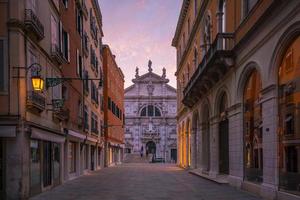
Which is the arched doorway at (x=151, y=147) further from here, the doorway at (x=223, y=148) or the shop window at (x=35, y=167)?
the shop window at (x=35, y=167)

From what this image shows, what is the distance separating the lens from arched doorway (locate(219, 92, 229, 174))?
24.2 metres

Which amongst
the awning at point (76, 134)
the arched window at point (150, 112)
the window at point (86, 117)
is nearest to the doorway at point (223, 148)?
the awning at point (76, 134)

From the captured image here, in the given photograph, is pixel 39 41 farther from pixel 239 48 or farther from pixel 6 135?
pixel 239 48

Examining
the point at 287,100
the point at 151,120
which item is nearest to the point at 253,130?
the point at 287,100

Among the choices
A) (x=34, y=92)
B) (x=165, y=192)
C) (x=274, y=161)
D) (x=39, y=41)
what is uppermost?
(x=39, y=41)

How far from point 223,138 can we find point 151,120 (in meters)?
66.1

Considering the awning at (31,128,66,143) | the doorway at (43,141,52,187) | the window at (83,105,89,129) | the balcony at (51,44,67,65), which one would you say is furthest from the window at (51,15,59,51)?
the window at (83,105,89,129)

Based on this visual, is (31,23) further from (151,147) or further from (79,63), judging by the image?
(151,147)

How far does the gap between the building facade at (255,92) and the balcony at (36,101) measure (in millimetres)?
7393

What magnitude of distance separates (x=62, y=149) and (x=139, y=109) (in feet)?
221

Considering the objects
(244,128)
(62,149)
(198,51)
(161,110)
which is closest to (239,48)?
(244,128)

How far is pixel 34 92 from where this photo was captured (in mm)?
16688

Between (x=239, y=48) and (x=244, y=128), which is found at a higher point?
(x=239, y=48)

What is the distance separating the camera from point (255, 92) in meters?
18.1
